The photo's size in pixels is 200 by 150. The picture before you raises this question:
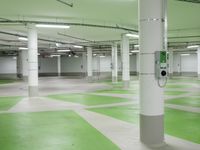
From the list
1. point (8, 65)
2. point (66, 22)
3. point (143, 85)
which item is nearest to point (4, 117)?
point (143, 85)

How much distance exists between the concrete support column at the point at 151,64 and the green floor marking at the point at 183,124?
1.19 m

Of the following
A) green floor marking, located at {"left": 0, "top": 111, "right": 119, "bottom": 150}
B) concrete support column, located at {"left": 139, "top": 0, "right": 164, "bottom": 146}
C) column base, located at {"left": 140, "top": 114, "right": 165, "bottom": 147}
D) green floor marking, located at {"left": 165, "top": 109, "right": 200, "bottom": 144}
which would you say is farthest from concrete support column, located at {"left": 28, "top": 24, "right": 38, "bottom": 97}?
column base, located at {"left": 140, "top": 114, "right": 165, "bottom": 147}

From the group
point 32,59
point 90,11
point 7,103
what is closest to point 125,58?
point 32,59

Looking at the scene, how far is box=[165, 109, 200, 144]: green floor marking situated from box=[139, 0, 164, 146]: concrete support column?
1188 mm

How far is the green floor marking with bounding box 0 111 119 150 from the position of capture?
6.20 metres

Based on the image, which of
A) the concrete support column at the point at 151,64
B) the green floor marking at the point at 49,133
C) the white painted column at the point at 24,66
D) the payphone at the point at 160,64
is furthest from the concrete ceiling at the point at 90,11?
the white painted column at the point at 24,66

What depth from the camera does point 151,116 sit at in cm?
603

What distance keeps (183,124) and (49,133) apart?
421cm

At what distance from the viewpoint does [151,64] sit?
237 inches

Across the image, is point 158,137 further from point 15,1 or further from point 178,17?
point 178,17

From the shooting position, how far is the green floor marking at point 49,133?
6195 millimetres

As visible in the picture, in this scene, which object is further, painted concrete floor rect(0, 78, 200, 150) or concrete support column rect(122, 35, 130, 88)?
concrete support column rect(122, 35, 130, 88)

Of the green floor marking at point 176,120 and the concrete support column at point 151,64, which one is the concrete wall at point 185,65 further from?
the concrete support column at point 151,64

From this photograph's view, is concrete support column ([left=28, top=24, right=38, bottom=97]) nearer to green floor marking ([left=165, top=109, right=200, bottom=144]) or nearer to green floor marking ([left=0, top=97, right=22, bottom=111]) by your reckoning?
green floor marking ([left=0, top=97, right=22, bottom=111])
